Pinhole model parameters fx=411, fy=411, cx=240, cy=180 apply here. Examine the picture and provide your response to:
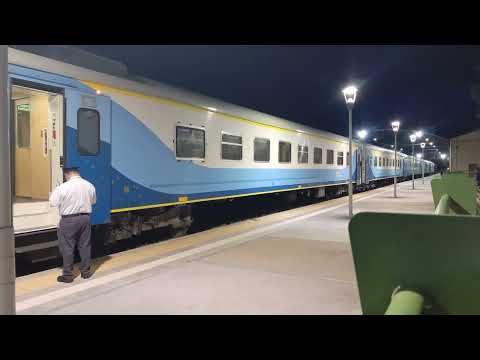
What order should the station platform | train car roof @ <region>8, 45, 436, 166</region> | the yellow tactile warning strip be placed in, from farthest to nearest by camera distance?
train car roof @ <region>8, 45, 436, 166</region> < the yellow tactile warning strip < the station platform

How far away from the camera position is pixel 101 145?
6.79 metres

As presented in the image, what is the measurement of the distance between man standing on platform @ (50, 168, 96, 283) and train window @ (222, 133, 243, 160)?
4.94 metres

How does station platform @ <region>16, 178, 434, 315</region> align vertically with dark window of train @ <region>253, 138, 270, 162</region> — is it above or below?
below

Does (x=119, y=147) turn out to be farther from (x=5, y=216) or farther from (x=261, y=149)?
(x=261, y=149)

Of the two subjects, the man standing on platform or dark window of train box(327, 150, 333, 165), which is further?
dark window of train box(327, 150, 333, 165)

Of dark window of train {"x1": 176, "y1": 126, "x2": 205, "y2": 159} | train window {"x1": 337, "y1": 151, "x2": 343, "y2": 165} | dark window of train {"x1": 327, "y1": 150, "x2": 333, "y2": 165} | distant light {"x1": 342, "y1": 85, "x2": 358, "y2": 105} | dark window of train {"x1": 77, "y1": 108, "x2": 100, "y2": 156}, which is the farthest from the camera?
train window {"x1": 337, "y1": 151, "x2": 343, "y2": 165}

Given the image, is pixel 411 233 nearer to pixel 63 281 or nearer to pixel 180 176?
pixel 63 281

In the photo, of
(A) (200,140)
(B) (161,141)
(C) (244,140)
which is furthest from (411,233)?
(C) (244,140)

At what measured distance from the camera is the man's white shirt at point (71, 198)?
18.5 ft

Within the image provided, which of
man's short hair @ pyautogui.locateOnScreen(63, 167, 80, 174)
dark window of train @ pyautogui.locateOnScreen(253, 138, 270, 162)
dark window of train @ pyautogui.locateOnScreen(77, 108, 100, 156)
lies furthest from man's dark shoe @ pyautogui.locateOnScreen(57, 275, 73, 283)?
dark window of train @ pyautogui.locateOnScreen(253, 138, 270, 162)

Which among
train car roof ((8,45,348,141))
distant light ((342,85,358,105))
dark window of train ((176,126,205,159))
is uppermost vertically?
distant light ((342,85,358,105))

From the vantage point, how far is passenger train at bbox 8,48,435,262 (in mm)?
6133

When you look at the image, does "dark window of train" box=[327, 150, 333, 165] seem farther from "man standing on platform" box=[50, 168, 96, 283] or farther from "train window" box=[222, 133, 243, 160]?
"man standing on platform" box=[50, 168, 96, 283]

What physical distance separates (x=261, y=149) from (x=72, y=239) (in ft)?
24.4
